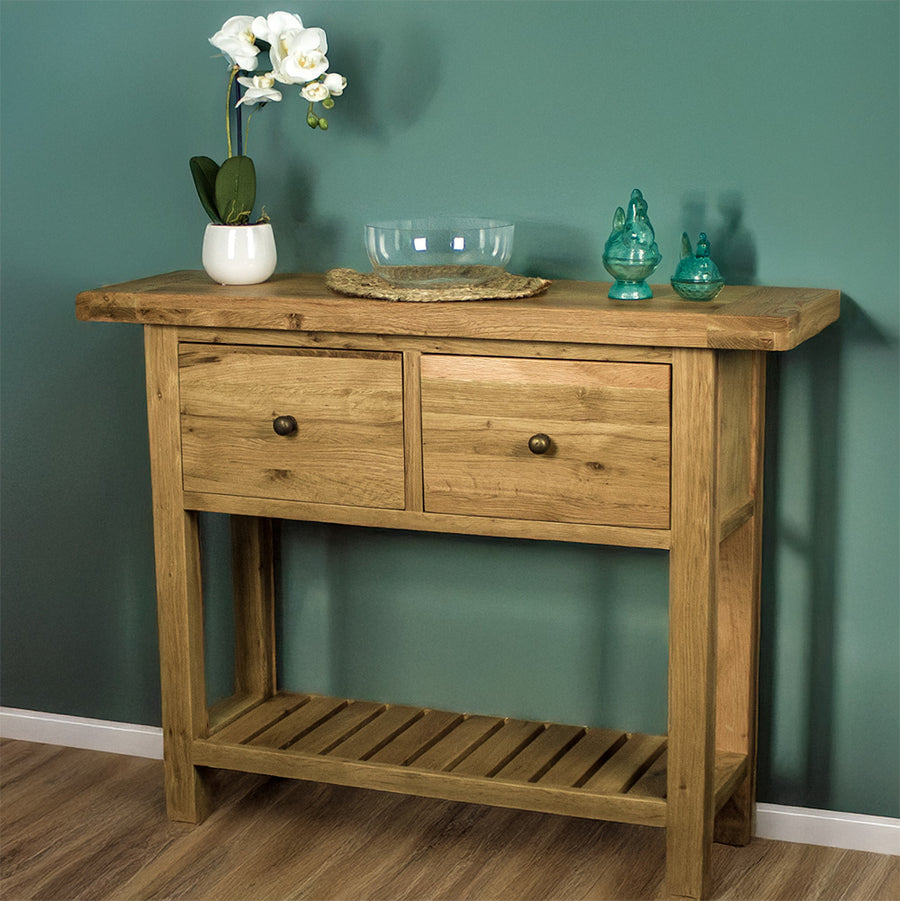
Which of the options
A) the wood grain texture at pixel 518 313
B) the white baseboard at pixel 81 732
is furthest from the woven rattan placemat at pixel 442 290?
the white baseboard at pixel 81 732

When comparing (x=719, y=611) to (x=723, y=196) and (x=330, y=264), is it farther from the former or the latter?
(x=330, y=264)

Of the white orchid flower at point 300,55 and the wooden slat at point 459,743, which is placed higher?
the white orchid flower at point 300,55

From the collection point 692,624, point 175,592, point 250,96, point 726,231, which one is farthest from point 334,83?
point 692,624

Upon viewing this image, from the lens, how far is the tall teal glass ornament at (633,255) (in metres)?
2.02

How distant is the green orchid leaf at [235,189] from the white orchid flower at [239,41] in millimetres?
161

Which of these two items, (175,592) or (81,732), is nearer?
(175,592)

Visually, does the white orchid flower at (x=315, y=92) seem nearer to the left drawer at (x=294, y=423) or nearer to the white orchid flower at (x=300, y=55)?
the white orchid flower at (x=300, y=55)

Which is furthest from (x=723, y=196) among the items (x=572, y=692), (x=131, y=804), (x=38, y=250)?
(x=131, y=804)

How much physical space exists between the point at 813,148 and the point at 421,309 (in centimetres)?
69

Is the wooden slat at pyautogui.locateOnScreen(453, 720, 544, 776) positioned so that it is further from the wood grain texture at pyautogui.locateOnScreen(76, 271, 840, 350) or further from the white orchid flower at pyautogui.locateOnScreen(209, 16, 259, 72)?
the white orchid flower at pyautogui.locateOnScreen(209, 16, 259, 72)

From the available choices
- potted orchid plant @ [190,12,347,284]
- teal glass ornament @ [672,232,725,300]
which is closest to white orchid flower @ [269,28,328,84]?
potted orchid plant @ [190,12,347,284]

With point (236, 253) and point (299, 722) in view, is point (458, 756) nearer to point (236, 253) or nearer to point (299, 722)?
point (299, 722)

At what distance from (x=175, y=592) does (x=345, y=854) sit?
21.0 inches

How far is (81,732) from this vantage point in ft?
9.09
